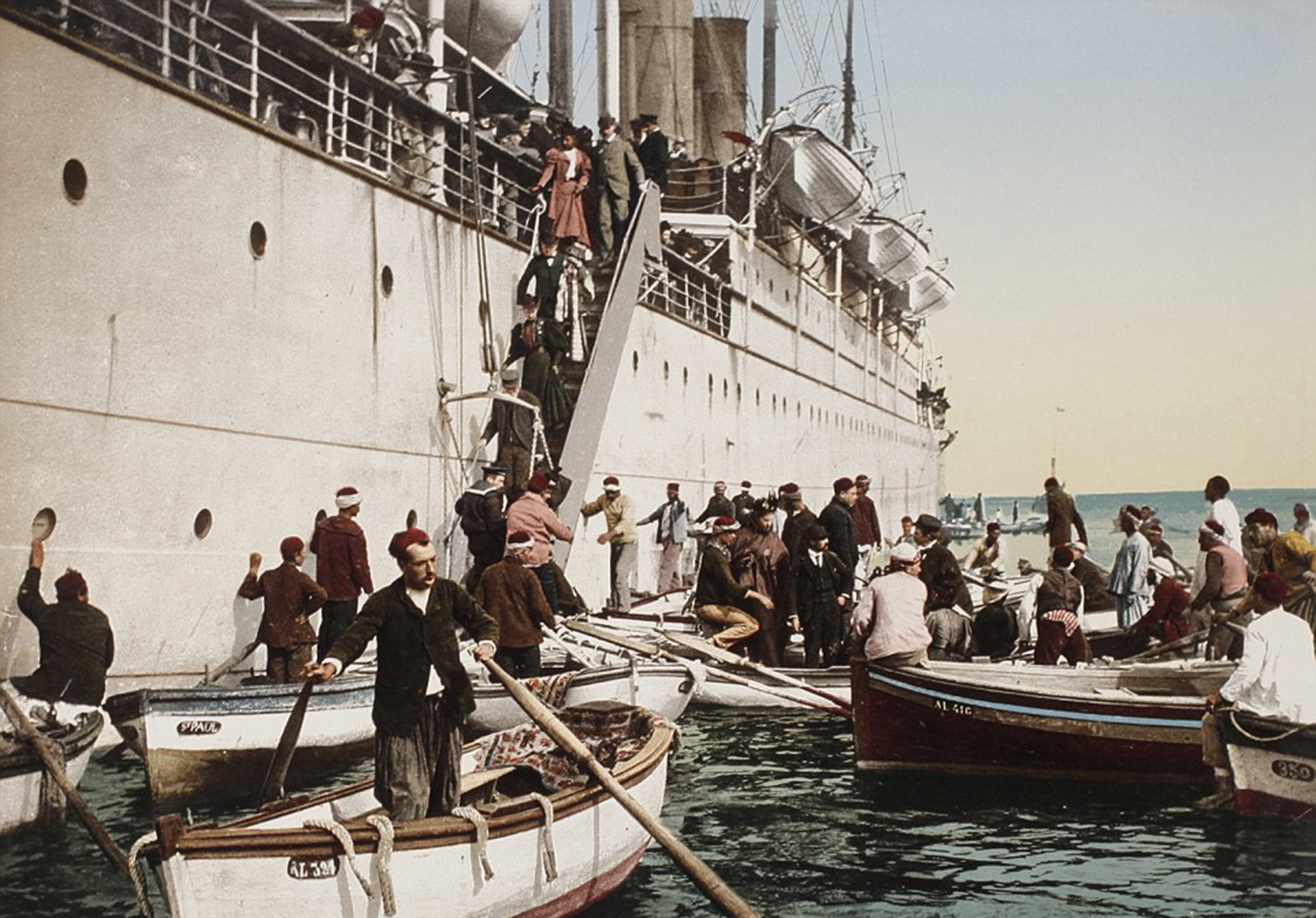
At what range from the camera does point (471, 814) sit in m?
6.77

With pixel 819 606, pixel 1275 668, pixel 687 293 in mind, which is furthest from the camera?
pixel 687 293

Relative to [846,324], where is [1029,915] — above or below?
below

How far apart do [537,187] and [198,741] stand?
10.6 metres

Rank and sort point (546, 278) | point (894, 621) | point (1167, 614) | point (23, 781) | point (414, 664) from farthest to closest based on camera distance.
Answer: point (546, 278) → point (1167, 614) → point (894, 621) → point (23, 781) → point (414, 664)

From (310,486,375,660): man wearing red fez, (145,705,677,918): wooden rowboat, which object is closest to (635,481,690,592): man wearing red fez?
(310,486,375,660): man wearing red fez

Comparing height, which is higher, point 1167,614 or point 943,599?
point 943,599

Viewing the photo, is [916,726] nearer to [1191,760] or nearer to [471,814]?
[1191,760]

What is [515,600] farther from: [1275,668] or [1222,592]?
[1222,592]

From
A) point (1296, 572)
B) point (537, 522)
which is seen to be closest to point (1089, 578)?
point (1296, 572)

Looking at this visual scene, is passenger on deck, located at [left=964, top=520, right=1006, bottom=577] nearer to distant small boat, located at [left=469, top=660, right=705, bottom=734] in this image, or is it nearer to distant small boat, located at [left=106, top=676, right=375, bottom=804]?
distant small boat, located at [left=469, top=660, right=705, bottom=734]

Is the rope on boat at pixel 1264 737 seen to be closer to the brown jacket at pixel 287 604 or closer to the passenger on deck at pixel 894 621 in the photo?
the passenger on deck at pixel 894 621

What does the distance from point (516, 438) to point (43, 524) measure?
7.02 metres

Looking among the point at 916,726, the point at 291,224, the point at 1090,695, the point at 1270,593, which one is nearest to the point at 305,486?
the point at 291,224

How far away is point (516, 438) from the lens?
16.7 metres
